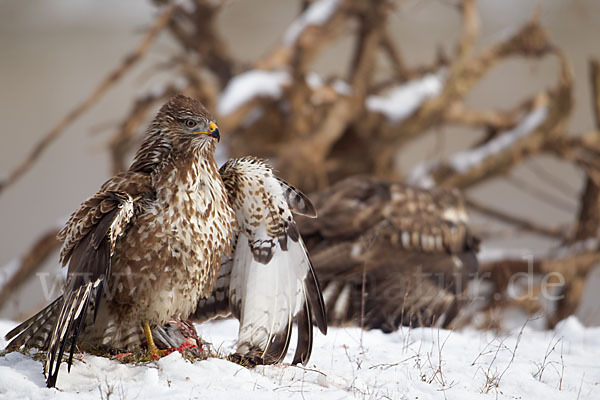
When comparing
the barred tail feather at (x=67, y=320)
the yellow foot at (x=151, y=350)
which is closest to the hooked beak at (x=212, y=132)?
the barred tail feather at (x=67, y=320)

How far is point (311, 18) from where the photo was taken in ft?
33.7

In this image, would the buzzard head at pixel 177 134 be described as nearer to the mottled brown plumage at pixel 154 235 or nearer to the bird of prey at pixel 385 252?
the mottled brown plumage at pixel 154 235

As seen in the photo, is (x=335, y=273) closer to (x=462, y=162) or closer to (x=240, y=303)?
(x=240, y=303)

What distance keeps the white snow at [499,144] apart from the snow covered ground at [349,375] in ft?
22.2

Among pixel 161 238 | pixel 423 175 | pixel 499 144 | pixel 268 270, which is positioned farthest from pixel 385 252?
pixel 499 144

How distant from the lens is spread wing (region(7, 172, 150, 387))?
10.0ft

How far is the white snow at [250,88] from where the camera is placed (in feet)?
30.1

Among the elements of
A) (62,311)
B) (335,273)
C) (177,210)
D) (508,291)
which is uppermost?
(177,210)

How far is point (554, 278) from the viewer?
1062 centimetres

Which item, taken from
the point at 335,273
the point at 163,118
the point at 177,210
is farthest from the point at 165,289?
the point at 335,273

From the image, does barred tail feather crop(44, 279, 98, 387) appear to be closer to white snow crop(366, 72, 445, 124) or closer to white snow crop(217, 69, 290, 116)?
white snow crop(217, 69, 290, 116)

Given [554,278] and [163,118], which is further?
[554,278]

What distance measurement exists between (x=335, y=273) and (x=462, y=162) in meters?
6.02

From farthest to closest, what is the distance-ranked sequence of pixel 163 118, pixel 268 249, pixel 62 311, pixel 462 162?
pixel 462 162, pixel 268 249, pixel 163 118, pixel 62 311
